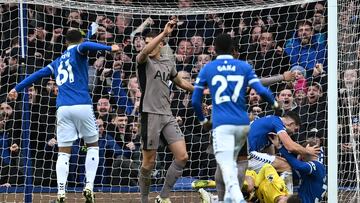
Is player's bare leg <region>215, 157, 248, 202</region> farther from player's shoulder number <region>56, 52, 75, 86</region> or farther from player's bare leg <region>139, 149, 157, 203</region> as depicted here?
player's shoulder number <region>56, 52, 75, 86</region>

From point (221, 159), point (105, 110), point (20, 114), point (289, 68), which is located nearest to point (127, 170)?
point (105, 110)

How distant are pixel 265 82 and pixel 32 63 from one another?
429cm

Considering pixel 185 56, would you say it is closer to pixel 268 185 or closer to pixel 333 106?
pixel 268 185

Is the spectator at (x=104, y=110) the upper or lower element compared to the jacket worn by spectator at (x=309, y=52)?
lower

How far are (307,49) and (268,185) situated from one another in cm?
318

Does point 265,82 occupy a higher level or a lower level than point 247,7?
lower

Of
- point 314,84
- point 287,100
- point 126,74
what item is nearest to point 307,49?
point 314,84

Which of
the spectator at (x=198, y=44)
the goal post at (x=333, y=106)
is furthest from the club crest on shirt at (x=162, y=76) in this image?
the spectator at (x=198, y=44)

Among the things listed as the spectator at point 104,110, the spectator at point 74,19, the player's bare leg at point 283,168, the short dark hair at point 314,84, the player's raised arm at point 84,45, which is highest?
the spectator at point 74,19

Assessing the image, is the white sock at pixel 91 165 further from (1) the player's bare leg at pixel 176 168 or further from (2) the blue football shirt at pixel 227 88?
(2) the blue football shirt at pixel 227 88

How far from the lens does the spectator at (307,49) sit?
1375 centimetres

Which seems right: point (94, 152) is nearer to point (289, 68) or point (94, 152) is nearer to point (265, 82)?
point (265, 82)

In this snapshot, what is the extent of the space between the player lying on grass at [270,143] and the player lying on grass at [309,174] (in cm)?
18

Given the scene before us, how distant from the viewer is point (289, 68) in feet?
46.1
